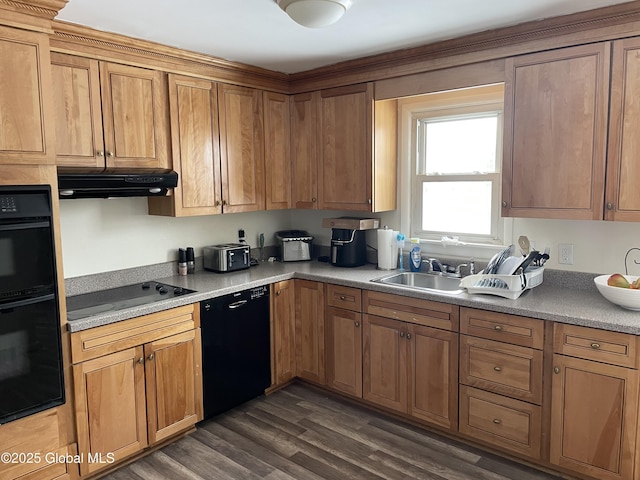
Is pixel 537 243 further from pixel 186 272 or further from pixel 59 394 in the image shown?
pixel 59 394

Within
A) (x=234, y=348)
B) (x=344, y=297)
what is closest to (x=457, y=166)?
(x=344, y=297)

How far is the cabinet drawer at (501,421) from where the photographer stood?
2459 mm

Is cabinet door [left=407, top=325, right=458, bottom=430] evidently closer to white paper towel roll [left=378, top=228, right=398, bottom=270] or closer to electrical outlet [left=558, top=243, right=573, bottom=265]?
white paper towel roll [left=378, top=228, right=398, bottom=270]

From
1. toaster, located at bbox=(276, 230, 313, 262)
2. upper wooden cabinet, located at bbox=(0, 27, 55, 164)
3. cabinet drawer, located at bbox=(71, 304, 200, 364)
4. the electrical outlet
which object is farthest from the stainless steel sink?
upper wooden cabinet, located at bbox=(0, 27, 55, 164)

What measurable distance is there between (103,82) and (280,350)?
6.80ft

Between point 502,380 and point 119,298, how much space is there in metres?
2.24

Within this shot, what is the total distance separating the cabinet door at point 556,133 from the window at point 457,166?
44 cm

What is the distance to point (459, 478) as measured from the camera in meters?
2.44

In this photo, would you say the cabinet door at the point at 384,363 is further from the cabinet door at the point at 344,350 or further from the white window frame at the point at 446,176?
the white window frame at the point at 446,176

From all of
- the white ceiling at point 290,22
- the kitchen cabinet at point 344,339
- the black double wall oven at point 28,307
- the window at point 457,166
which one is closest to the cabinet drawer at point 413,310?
the kitchen cabinet at point 344,339

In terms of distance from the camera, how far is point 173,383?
274 cm

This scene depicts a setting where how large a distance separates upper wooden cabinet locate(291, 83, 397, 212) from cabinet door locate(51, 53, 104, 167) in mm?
1514

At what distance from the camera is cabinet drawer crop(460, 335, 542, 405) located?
243 cm

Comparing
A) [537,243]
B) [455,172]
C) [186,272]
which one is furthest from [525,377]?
[186,272]
